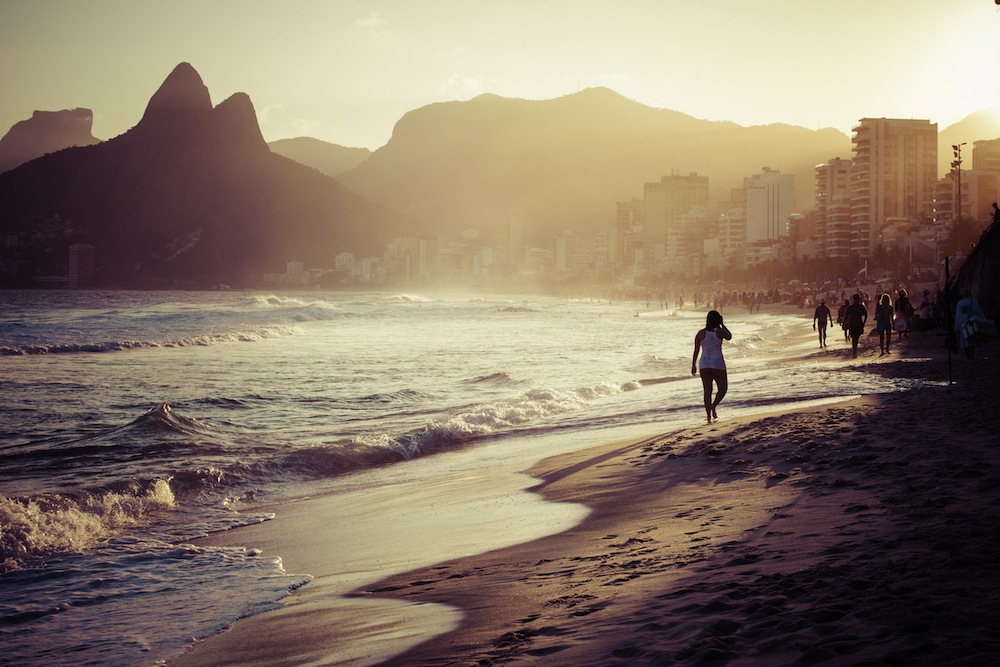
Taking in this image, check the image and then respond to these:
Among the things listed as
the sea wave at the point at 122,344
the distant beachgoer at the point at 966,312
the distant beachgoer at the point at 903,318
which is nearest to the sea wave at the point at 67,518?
the distant beachgoer at the point at 966,312

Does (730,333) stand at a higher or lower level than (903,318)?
lower

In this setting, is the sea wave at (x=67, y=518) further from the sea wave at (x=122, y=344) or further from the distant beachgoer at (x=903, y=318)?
the sea wave at (x=122, y=344)

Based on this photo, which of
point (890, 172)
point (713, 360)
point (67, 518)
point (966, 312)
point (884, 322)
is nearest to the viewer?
point (67, 518)

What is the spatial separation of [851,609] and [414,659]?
1.99 m

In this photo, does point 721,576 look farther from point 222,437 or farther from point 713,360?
point 222,437

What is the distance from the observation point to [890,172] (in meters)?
160

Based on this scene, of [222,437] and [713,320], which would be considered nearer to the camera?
[713,320]

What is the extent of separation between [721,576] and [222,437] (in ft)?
31.6

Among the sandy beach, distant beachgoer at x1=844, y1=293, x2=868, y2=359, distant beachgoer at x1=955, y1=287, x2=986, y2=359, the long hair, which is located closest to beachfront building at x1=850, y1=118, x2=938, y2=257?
distant beachgoer at x1=844, y1=293, x2=868, y2=359

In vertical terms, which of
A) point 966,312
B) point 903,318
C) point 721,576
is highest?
point 966,312

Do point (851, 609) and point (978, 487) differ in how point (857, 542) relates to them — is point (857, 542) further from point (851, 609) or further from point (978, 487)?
point (978, 487)

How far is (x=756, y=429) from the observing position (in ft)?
31.6

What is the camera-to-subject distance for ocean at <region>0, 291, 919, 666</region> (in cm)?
530

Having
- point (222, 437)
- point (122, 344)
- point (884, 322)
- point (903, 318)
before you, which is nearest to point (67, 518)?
point (222, 437)
